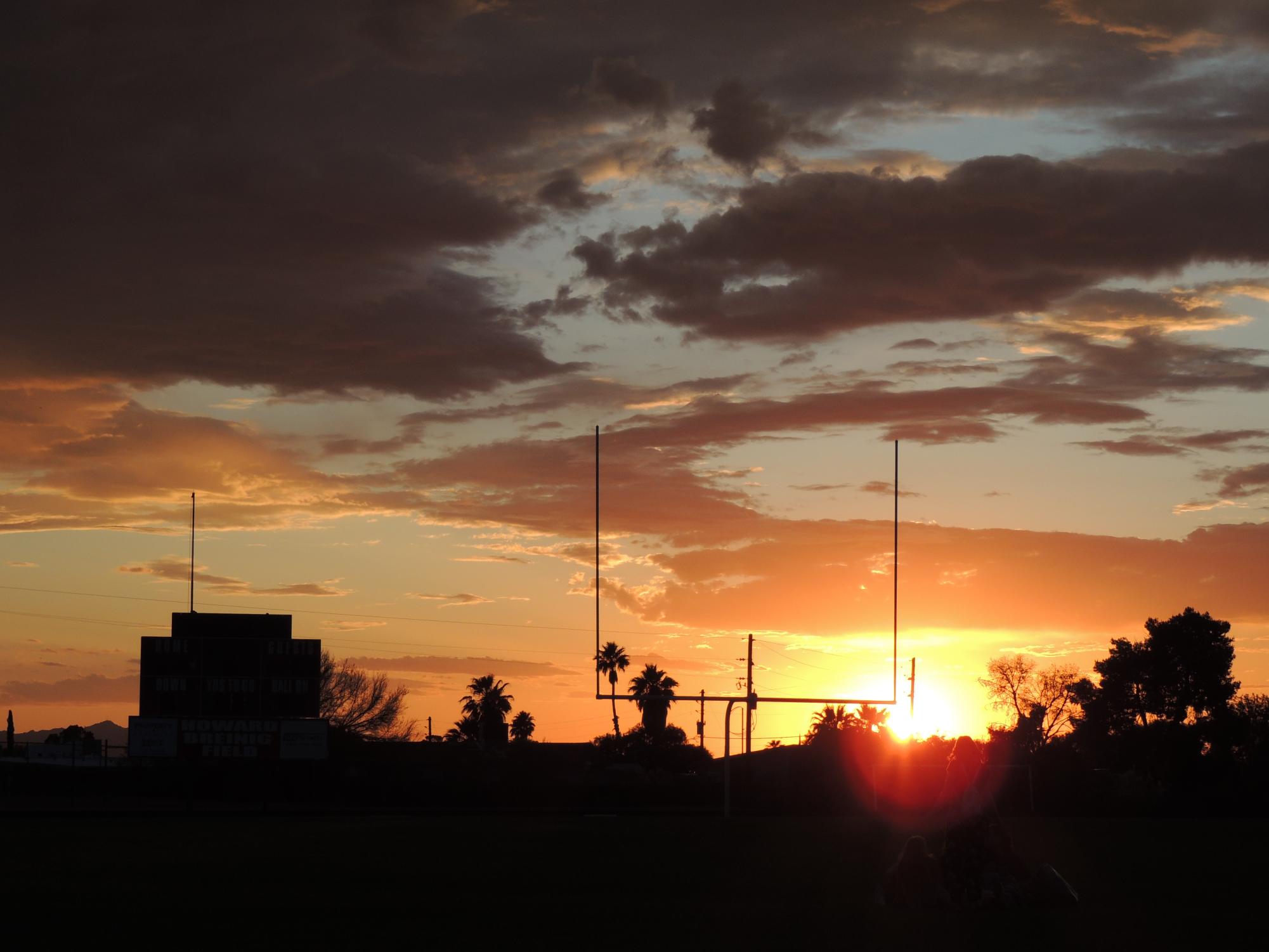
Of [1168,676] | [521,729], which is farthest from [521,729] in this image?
[1168,676]

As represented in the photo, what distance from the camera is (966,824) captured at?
1520 centimetres

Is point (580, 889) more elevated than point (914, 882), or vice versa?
point (914, 882)

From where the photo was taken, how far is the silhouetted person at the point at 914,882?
1573 cm

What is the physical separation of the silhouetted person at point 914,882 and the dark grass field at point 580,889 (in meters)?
0.36

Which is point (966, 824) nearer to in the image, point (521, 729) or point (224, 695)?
point (224, 695)

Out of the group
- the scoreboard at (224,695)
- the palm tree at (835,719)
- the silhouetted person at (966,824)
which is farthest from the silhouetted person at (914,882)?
the palm tree at (835,719)

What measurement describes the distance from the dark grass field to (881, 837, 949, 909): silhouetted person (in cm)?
36

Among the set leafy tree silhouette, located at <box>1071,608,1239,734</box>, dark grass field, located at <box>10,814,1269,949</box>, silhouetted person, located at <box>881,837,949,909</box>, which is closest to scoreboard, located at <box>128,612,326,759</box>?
dark grass field, located at <box>10,814,1269,949</box>

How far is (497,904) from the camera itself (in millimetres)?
16281

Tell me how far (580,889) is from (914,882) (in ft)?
15.3

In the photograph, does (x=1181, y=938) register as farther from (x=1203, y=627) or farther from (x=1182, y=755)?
(x=1203, y=627)

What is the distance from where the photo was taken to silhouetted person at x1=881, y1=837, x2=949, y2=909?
51.6 feet

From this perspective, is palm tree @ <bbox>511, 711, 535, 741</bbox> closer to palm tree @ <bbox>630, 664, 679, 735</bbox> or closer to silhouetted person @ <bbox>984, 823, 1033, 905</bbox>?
palm tree @ <bbox>630, 664, 679, 735</bbox>

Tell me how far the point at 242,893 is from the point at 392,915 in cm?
330
